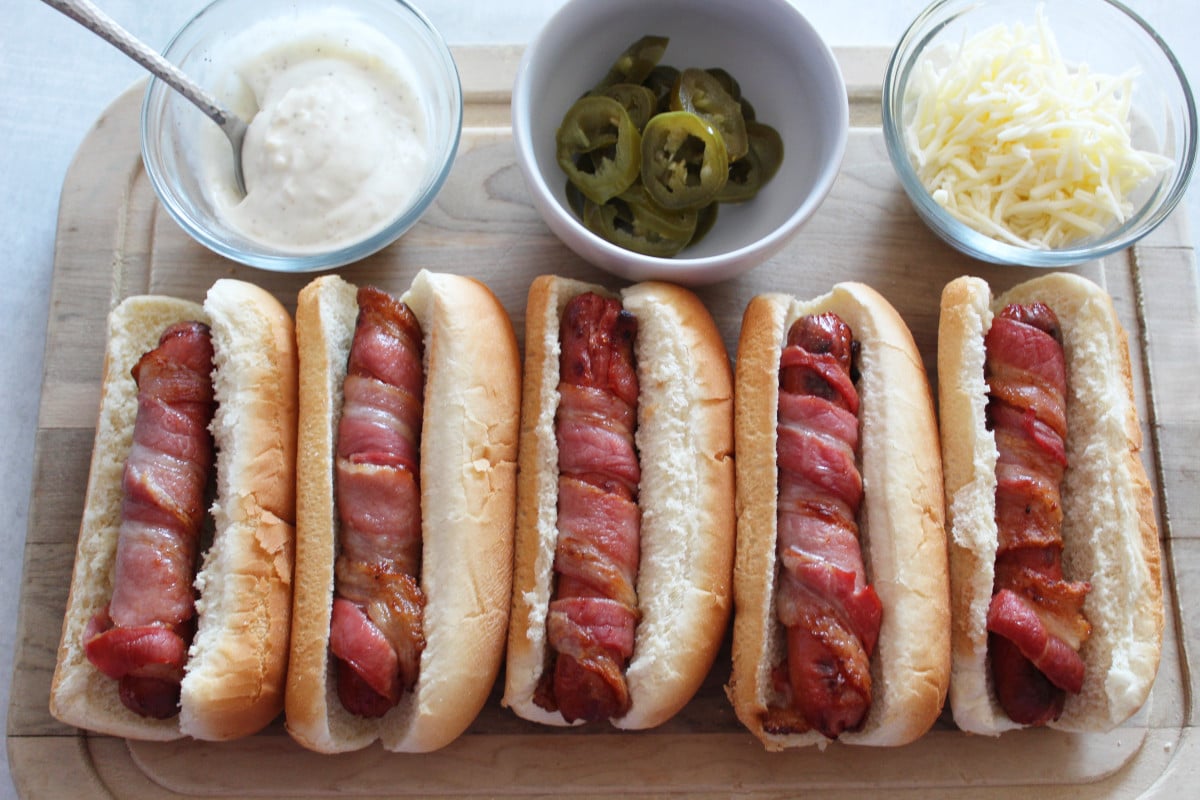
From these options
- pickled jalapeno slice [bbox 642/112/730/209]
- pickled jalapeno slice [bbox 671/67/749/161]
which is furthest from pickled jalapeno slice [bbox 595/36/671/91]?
pickled jalapeno slice [bbox 642/112/730/209]

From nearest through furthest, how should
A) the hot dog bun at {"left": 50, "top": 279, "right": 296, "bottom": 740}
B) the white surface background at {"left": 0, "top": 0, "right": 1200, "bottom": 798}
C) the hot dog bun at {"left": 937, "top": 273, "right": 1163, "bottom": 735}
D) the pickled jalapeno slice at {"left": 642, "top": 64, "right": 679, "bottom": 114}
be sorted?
1. the hot dog bun at {"left": 50, "top": 279, "right": 296, "bottom": 740}
2. the hot dog bun at {"left": 937, "top": 273, "right": 1163, "bottom": 735}
3. the pickled jalapeno slice at {"left": 642, "top": 64, "right": 679, "bottom": 114}
4. the white surface background at {"left": 0, "top": 0, "right": 1200, "bottom": 798}

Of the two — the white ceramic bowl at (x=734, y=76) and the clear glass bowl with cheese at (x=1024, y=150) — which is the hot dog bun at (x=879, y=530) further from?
the clear glass bowl with cheese at (x=1024, y=150)

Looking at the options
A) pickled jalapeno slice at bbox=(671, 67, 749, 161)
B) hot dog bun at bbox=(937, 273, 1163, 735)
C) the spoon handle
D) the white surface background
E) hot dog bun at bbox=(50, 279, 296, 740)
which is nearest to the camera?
the spoon handle

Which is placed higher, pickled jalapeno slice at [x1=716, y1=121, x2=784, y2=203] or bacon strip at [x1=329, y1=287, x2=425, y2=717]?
pickled jalapeno slice at [x1=716, y1=121, x2=784, y2=203]

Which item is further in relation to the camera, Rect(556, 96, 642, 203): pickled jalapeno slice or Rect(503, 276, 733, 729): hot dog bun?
Rect(556, 96, 642, 203): pickled jalapeno slice

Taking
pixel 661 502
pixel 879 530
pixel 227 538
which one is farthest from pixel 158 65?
pixel 879 530

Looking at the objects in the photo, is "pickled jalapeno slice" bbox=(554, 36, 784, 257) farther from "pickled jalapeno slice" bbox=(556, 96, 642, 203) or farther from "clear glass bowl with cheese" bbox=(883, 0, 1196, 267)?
"clear glass bowl with cheese" bbox=(883, 0, 1196, 267)

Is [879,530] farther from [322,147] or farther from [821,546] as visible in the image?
[322,147]
